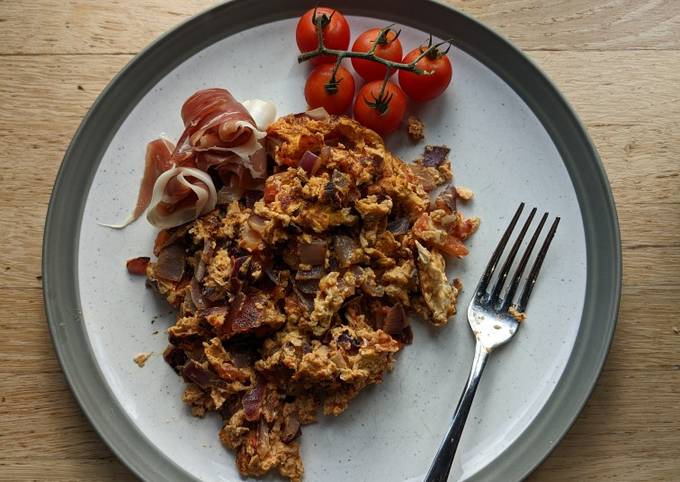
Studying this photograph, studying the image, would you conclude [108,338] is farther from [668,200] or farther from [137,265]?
[668,200]

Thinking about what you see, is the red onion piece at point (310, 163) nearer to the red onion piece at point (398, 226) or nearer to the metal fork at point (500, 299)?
the red onion piece at point (398, 226)

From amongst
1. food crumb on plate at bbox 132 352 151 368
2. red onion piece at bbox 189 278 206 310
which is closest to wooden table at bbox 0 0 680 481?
A: food crumb on plate at bbox 132 352 151 368

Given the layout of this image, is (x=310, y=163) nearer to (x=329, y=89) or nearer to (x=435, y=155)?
(x=329, y=89)

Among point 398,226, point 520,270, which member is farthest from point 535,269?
point 398,226

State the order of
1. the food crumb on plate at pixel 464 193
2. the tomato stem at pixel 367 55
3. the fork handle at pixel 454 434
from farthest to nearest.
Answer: the food crumb on plate at pixel 464 193 < the tomato stem at pixel 367 55 < the fork handle at pixel 454 434

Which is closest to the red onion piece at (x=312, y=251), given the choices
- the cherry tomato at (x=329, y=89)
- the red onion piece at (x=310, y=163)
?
the red onion piece at (x=310, y=163)

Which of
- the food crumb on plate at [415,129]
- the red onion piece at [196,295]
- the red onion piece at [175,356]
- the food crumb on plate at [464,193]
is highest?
the food crumb on plate at [415,129]

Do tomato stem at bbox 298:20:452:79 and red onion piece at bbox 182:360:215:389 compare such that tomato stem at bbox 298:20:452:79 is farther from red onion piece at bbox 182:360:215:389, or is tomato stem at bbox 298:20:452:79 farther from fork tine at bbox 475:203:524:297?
Answer: red onion piece at bbox 182:360:215:389
